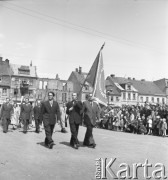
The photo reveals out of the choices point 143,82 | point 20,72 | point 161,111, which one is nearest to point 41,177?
point 161,111

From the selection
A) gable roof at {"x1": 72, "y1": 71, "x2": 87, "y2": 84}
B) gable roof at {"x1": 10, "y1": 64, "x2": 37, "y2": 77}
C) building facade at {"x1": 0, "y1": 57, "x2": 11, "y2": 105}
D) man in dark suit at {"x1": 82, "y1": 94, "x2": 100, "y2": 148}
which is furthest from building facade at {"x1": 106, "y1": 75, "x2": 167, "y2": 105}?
man in dark suit at {"x1": 82, "y1": 94, "x2": 100, "y2": 148}

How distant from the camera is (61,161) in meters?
7.96

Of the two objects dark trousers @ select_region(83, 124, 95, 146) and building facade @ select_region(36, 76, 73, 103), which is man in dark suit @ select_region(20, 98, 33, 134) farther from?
building facade @ select_region(36, 76, 73, 103)

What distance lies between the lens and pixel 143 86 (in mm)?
79938

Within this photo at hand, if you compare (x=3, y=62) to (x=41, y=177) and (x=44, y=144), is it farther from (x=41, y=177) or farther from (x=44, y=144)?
(x=41, y=177)

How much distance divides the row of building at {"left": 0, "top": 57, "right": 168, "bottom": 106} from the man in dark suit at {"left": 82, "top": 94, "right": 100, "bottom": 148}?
46.9 m

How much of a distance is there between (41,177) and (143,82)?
253ft

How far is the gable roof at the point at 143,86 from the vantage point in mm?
77625

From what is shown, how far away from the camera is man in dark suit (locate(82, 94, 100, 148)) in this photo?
1055 cm

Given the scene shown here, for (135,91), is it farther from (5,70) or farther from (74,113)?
(74,113)

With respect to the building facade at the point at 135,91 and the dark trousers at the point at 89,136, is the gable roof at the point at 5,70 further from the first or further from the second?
the dark trousers at the point at 89,136

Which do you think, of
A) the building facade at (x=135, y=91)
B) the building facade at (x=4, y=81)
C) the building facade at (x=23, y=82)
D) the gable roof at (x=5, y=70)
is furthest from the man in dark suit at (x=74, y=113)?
the building facade at (x=135, y=91)

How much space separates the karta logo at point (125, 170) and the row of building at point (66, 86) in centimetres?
5003

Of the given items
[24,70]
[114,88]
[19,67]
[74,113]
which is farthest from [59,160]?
[114,88]
